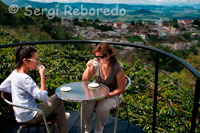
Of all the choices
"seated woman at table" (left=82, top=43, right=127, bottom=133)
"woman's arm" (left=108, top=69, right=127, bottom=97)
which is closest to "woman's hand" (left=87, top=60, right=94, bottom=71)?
"seated woman at table" (left=82, top=43, right=127, bottom=133)

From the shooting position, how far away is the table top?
2.06 meters

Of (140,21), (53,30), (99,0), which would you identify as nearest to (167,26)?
(140,21)

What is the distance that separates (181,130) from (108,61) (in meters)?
1.94

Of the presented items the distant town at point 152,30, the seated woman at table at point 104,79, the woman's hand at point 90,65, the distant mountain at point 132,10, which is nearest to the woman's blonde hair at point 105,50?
the seated woman at table at point 104,79

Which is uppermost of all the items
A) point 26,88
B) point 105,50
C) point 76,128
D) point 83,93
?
point 105,50

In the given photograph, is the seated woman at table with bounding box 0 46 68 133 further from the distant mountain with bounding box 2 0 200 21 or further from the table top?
the distant mountain with bounding box 2 0 200 21

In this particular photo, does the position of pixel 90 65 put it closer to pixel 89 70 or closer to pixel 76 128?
pixel 89 70

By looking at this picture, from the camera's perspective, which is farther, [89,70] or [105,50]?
[89,70]

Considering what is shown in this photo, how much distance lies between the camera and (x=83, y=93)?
2.21 meters

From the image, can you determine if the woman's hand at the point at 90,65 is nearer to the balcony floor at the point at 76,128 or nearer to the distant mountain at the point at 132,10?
the balcony floor at the point at 76,128

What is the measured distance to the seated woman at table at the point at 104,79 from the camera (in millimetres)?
2312

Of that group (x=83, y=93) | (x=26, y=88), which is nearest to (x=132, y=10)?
(x=83, y=93)

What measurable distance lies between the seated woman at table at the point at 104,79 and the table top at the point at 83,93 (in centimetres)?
12

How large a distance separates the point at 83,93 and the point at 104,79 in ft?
1.23
